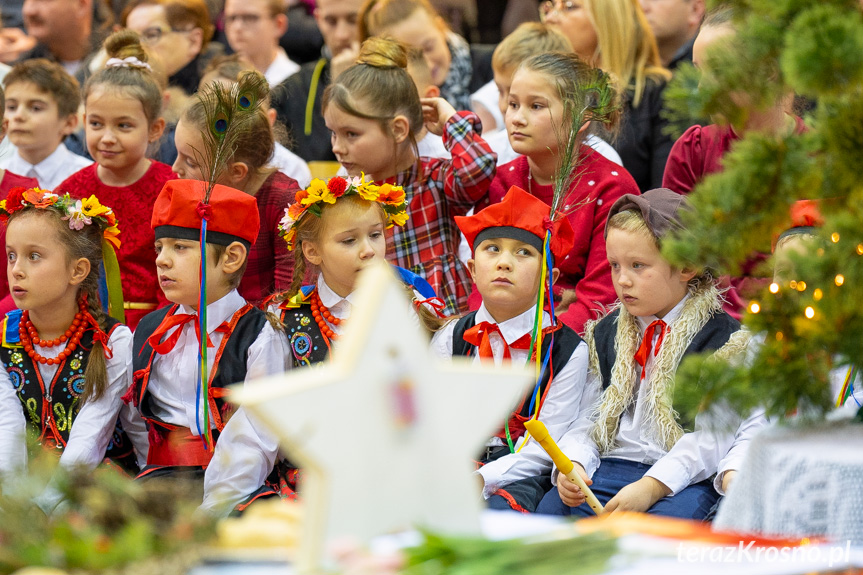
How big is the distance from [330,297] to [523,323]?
591mm

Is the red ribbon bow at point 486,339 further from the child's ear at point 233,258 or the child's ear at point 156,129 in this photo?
the child's ear at point 156,129

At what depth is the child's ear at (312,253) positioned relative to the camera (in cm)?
305

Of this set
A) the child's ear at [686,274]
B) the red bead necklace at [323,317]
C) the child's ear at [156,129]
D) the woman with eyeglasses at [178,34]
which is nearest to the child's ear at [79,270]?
the red bead necklace at [323,317]

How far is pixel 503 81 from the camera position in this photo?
13.3 ft

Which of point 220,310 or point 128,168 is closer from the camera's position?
point 220,310

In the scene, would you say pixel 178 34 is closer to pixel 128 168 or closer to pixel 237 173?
pixel 128 168

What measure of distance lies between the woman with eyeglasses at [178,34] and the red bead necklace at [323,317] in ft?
7.41

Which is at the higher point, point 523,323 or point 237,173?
point 237,173

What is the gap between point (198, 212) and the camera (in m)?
2.88

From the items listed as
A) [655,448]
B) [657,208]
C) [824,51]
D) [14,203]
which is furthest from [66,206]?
[824,51]

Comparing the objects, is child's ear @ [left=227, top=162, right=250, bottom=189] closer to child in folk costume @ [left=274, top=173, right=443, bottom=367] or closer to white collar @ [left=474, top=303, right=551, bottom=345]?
child in folk costume @ [left=274, top=173, right=443, bottom=367]

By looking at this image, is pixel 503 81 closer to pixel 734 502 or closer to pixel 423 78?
pixel 423 78

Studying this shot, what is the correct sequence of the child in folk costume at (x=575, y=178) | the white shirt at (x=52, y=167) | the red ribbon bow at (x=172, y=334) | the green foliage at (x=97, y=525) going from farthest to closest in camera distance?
the white shirt at (x=52, y=167), the child in folk costume at (x=575, y=178), the red ribbon bow at (x=172, y=334), the green foliage at (x=97, y=525)

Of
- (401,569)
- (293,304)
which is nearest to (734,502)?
(401,569)
